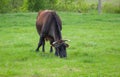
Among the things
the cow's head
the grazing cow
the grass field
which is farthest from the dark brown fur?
the grass field

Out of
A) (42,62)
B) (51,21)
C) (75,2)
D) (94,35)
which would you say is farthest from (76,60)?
(75,2)

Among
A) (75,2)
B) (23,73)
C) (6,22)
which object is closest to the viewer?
(23,73)

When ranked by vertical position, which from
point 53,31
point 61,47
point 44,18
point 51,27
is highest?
point 44,18

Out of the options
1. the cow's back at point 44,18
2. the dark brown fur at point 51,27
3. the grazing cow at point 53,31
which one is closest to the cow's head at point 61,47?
the grazing cow at point 53,31

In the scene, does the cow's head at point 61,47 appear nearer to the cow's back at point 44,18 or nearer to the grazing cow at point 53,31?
the grazing cow at point 53,31

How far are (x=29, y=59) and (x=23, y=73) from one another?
276 cm

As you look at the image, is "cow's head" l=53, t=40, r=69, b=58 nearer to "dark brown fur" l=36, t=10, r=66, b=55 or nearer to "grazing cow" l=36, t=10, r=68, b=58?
"grazing cow" l=36, t=10, r=68, b=58

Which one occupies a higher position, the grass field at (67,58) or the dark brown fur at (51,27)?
the dark brown fur at (51,27)

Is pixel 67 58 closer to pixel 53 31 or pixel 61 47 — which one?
pixel 61 47

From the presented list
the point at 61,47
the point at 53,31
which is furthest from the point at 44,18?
the point at 61,47

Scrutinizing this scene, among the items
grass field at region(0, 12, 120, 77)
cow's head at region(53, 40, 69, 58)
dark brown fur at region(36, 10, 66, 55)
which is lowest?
grass field at region(0, 12, 120, 77)

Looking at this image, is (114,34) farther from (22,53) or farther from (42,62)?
(42,62)

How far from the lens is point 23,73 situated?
11.2 m

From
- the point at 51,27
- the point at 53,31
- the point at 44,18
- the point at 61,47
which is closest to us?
the point at 61,47
